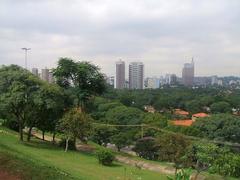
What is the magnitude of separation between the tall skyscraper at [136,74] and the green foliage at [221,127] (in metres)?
124

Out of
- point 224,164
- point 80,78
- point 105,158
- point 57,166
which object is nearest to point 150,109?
point 80,78

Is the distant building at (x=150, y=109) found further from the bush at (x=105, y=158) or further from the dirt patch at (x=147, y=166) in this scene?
the bush at (x=105, y=158)

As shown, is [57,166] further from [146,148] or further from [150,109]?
[150,109]

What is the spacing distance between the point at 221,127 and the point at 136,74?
130 metres

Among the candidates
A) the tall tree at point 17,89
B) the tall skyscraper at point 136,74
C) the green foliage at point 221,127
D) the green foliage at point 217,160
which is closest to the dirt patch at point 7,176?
the green foliage at point 217,160

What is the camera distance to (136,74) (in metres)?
173

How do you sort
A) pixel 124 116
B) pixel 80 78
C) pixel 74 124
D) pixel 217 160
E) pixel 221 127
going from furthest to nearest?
1. pixel 124 116
2. pixel 221 127
3. pixel 80 78
4. pixel 74 124
5. pixel 217 160

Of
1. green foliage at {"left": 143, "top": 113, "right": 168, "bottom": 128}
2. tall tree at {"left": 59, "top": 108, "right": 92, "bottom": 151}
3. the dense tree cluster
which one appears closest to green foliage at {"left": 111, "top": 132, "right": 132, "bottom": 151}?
green foliage at {"left": 143, "top": 113, "right": 168, "bottom": 128}

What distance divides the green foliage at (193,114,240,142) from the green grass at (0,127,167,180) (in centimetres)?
2106

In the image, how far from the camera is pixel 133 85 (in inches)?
6836

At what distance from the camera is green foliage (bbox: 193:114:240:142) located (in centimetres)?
4194

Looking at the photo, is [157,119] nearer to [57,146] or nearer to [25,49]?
[25,49]

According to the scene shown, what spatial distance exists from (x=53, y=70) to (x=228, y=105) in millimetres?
52439

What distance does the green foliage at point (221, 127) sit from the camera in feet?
138
